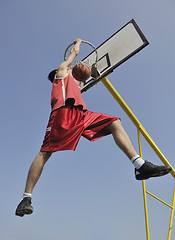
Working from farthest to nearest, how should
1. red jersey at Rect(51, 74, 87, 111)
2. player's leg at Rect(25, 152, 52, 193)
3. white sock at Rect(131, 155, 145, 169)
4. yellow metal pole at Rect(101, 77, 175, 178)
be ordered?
1. yellow metal pole at Rect(101, 77, 175, 178)
2. red jersey at Rect(51, 74, 87, 111)
3. white sock at Rect(131, 155, 145, 169)
4. player's leg at Rect(25, 152, 52, 193)

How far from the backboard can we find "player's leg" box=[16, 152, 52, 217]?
6.51 ft

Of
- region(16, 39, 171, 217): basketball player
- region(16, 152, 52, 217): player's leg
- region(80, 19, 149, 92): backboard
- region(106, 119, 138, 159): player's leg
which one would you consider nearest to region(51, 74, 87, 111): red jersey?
region(16, 39, 171, 217): basketball player

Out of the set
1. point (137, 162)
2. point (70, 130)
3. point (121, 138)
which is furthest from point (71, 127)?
point (137, 162)

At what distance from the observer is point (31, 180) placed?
2.47m

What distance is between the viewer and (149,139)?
4.58 m

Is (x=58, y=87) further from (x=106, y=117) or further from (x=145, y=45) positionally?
(x=145, y=45)

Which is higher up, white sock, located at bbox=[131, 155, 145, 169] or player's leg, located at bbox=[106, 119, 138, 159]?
player's leg, located at bbox=[106, 119, 138, 159]

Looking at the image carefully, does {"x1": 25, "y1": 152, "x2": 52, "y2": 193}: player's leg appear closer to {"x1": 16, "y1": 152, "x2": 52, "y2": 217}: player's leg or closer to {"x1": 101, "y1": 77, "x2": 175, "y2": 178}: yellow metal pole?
{"x1": 16, "y1": 152, "x2": 52, "y2": 217}: player's leg

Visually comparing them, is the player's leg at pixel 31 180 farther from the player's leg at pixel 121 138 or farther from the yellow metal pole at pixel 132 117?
the yellow metal pole at pixel 132 117

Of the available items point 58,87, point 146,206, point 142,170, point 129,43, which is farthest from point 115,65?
point 146,206

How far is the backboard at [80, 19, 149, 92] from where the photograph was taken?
3.86m

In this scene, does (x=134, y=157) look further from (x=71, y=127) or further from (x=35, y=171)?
(x=35, y=171)

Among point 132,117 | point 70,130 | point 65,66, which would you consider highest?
point 65,66

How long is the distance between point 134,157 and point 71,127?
754mm
